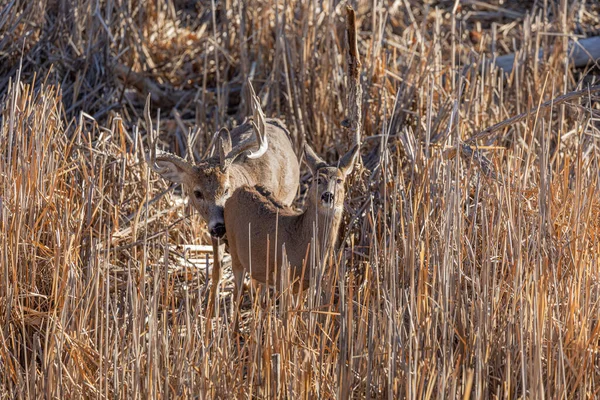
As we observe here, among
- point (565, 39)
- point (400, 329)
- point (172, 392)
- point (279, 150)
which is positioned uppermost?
point (565, 39)

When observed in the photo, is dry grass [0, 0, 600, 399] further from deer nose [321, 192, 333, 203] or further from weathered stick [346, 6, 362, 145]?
deer nose [321, 192, 333, 203]

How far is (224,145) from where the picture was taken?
657cm

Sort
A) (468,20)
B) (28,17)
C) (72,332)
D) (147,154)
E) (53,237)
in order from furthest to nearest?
(468,20), (28,17), (147,154), (53,237), (72,332)

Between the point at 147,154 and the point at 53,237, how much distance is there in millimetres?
1332

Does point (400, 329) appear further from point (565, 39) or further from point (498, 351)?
point (565, 39)

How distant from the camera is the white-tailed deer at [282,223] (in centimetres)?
545

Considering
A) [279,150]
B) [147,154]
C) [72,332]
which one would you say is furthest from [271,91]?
[72,332]

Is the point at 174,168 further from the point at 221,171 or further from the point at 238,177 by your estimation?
the point at 238,177

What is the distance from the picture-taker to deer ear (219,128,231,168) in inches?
250

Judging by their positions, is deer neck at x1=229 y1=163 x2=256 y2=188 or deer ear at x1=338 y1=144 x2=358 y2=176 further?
deer neck at x1=229 y1=163 x2=256 y2=188

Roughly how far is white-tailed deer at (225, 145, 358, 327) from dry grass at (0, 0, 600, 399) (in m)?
0.27

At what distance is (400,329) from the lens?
4.16m

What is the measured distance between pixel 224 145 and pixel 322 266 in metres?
2.10

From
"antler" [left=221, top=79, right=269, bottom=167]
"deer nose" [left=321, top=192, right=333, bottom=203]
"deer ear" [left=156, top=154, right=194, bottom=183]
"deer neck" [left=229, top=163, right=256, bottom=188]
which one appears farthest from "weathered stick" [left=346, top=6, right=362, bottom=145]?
"deer ear" [left=156, top=154, right=194, bottom=183]
